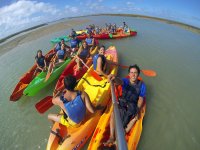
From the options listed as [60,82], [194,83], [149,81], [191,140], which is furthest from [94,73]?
[194,83]

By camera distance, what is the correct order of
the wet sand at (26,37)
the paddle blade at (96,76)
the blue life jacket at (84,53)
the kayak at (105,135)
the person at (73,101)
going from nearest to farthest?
the person at (73,101) → the kayak at (105,135) → the paddle blade at (96,76) → the blue life jacket at (84,53) → the wet sand at (26,37)

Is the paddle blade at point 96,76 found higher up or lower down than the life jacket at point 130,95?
lower down

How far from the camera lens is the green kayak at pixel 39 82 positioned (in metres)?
6.69

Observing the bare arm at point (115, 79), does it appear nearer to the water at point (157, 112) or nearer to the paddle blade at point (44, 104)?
the water at point (157, 112)

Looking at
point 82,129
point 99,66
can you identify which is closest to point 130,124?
point 82,129

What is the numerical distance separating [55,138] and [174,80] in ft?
20.2

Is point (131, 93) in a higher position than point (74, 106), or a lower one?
lower

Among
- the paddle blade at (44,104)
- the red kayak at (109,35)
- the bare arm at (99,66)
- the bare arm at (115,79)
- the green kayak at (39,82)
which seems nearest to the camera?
the bare arm at (115,79)

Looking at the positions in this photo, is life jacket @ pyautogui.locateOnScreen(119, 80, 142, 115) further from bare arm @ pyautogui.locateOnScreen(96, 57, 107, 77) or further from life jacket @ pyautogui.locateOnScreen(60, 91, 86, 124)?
life jacket @ pyautogui.locateOnScreen(60, 91, 86, 124)

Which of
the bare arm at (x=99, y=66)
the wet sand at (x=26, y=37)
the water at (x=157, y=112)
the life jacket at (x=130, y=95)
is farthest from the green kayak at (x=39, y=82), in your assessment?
the wet sand at (x=26, y=37)

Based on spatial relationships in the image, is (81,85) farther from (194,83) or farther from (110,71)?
→ (194,83)

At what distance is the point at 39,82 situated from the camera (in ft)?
22.7

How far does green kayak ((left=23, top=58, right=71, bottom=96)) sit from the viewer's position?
6692 millimetres

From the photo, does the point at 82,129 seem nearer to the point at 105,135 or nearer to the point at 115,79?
the point at 105,135
